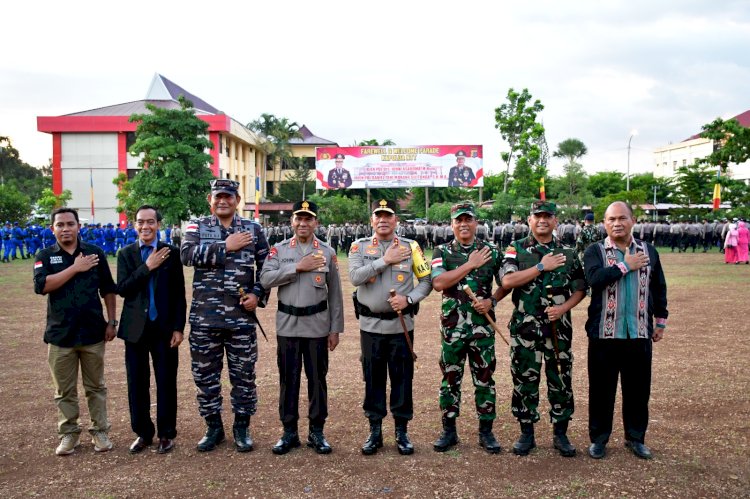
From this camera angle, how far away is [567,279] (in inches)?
182

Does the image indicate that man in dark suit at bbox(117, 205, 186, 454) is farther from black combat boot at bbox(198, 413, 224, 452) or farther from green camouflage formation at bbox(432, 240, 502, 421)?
green camouflage formation at bbox(432, 240, 502, 421)

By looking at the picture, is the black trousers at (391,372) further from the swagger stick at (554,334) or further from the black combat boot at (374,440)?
the swagger stick at (554,334)

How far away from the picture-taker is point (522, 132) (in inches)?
1531

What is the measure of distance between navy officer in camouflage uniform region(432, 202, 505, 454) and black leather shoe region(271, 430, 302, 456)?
3.46ft

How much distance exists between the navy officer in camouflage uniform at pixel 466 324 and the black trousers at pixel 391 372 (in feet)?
0.93

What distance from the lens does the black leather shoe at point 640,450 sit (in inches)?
176

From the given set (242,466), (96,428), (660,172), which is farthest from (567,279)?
(660,172)

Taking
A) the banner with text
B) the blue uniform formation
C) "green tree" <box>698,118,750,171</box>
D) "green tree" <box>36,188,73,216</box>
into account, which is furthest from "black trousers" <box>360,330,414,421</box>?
"green tree" <box>36,188,73,216</box>

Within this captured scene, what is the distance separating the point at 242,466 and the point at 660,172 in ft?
237

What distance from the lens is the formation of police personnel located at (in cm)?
457

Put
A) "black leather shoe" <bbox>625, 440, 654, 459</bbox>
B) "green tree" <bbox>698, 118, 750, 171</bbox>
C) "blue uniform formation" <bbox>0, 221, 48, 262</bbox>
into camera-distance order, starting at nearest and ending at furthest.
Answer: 1. "black leather shoe" <bbox>625, 440, 654, 459</bbox>
2. "green tree" <bbox>698, 118, 750, 171</bbox>
3. "blue uniform formation" <bbox>0, 221, 48, 262</bbox>

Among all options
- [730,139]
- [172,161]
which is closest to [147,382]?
[730,139]

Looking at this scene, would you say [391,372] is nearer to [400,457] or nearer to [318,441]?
[400,457]

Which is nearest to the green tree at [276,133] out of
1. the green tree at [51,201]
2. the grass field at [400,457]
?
the green tree at [51,201]
